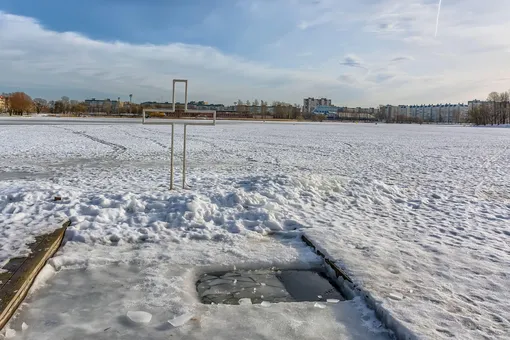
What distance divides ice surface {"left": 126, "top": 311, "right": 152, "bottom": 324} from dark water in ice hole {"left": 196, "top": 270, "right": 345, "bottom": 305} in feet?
2.18

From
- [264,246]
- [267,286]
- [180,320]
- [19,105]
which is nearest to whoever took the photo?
[180,320]

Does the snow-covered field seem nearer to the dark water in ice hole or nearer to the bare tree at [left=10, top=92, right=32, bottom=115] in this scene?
the dark water in ice hole

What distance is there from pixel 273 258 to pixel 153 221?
234 centimetres

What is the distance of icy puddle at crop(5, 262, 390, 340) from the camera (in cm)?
341

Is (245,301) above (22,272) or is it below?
below

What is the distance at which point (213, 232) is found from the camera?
6238mm

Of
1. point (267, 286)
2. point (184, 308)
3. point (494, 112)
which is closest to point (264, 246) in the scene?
point (267, 286)

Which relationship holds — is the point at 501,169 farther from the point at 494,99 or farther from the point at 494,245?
the point at 494,99

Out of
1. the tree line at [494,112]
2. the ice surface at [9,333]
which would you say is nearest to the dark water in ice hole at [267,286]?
the ice surface at [9,333]

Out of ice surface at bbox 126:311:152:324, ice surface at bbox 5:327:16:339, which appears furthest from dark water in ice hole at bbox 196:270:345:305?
ice surface at bbox 5:327:16:339

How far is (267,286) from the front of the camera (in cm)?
455

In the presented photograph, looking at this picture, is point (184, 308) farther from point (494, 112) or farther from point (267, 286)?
point (494, 112)

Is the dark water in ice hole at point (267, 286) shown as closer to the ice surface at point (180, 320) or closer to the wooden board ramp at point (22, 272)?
the ice surface at point (180, 320)

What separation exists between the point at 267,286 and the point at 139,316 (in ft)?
5.00
